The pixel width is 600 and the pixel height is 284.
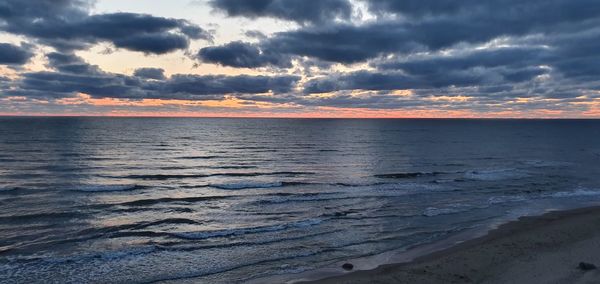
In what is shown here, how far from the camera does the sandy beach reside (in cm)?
1439

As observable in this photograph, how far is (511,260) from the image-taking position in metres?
16.6

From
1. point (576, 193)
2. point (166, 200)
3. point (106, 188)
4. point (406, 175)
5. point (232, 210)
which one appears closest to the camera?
point (232, 210)

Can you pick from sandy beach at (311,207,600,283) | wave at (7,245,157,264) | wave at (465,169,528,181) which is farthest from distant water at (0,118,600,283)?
sandy beach at (311,207,600,283)

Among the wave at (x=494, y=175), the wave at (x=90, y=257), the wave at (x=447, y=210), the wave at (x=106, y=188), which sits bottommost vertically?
the wave at (x=494, y=175)

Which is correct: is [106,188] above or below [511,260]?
above

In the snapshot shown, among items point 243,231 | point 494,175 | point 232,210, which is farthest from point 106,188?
point 494,175

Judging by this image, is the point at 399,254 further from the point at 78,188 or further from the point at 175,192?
the point at 78,188

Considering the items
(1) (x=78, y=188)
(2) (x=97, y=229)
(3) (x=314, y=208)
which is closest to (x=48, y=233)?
(2) (x=97, y=229)

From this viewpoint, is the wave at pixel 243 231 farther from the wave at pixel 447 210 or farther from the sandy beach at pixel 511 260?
the wave at pixel 447 210

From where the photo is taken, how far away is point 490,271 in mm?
15219

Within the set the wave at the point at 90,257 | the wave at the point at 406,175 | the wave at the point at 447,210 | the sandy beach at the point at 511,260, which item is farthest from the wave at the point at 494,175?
the wave at the point at 90,257

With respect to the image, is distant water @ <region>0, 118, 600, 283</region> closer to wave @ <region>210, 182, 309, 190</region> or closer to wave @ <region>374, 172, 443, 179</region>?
wave @ <region>374, 172, 443, 179</region>

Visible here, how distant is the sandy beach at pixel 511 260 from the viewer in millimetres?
14391

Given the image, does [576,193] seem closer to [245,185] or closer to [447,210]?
[447,210]
